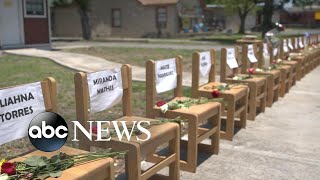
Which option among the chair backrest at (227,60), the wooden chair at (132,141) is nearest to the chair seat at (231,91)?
the chair backrest at (227,60)

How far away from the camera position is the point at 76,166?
2.57 metres

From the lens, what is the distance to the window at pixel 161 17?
32594 mm

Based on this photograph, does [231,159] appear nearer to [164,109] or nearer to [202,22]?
[164,109]

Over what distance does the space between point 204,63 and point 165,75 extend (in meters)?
1.11

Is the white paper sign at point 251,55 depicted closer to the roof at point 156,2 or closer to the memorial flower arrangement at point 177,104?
the memorial flower arrangement at point 177,104

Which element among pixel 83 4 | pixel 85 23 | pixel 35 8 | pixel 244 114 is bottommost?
pixel 244 114

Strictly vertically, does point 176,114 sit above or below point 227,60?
below

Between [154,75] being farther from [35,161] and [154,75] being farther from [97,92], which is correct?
[35,161]

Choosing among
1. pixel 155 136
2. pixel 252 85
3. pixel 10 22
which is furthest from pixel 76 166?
pixel 10 22

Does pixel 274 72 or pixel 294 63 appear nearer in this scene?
pixel 274 72

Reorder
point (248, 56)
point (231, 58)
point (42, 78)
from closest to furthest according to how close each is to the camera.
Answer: point (231, 58), point (248, 56), point (42, 78)

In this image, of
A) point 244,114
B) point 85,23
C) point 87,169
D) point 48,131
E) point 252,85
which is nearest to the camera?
point 87,169

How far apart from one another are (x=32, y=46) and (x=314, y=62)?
10863mm

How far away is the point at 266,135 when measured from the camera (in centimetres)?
531
